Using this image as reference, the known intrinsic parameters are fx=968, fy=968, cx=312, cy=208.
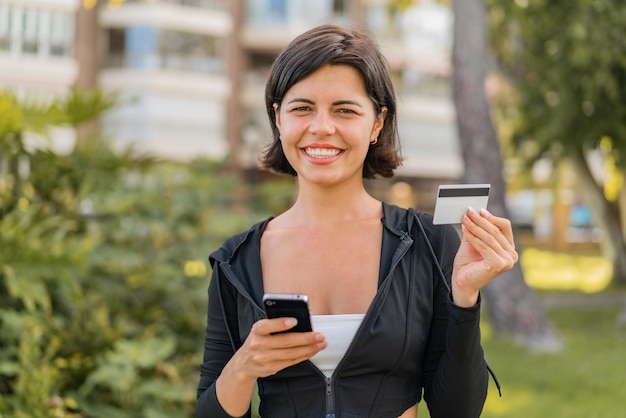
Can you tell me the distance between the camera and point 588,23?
40.6 feet

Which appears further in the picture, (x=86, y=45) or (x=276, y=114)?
(x=86, y=45)

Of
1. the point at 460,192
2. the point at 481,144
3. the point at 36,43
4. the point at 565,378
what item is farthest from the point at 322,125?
the point at 36,43

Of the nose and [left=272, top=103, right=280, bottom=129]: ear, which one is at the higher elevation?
[left=272, top=103, right=280, bottom=129]: ear

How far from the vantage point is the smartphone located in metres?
1.90

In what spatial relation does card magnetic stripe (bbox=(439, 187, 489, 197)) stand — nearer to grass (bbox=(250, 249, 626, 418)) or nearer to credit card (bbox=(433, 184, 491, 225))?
credit card (bbox=(433, 184, 491, 225))

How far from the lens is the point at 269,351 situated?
6.56 feet

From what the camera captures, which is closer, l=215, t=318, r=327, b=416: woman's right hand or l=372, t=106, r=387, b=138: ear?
l=215, t=318, r=327, b=416: woman's right hand

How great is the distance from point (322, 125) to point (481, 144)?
8.81 meters

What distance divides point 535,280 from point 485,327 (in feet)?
33.7

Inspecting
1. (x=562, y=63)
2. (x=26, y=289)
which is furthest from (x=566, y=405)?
(x=562, y=63)

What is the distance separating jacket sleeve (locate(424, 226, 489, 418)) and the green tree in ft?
34.2

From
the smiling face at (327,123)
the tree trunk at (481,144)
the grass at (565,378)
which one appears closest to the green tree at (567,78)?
the tree trunk at (481,144)

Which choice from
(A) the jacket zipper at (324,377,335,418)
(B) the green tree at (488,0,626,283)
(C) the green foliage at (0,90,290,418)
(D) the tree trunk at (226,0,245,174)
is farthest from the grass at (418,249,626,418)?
(D) the tree trunk at (226,0,245,174)

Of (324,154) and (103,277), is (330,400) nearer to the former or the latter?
(324,154)
